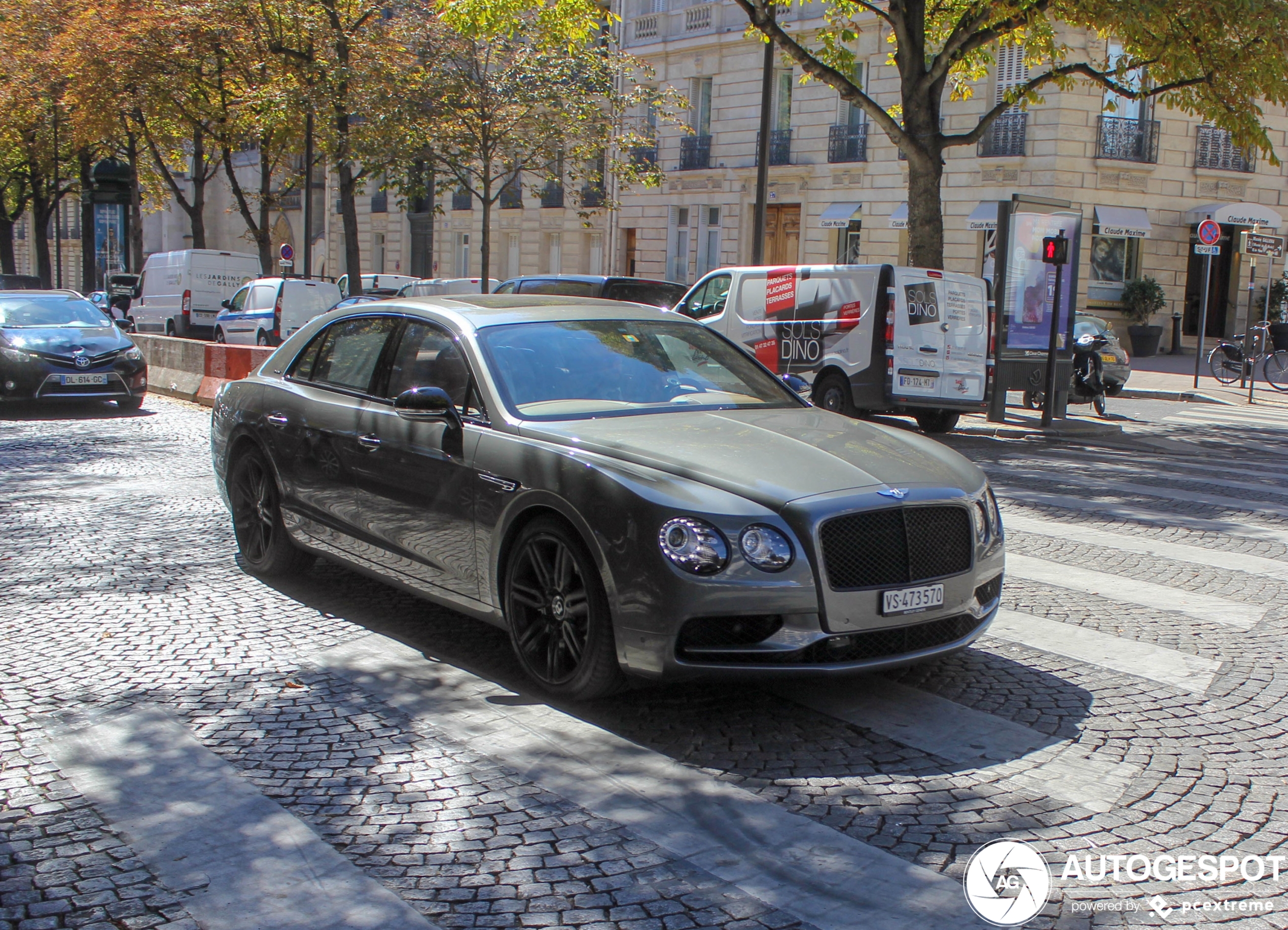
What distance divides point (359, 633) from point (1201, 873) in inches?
145

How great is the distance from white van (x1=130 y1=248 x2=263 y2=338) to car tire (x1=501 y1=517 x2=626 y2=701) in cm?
2857

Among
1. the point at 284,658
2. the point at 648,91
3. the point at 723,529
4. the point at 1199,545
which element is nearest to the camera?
the point at 723,529

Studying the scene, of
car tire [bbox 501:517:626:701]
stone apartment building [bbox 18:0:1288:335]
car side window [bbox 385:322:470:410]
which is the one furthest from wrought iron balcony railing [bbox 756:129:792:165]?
car tire [bbox 501:517:626:701]

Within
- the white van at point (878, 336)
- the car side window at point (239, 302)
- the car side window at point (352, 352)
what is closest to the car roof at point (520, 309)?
the car side window at point (352, 352)

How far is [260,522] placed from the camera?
6840 mm

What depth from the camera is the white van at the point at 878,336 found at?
14977 mm

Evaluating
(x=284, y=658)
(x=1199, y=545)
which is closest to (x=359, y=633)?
(x=284, y=658)

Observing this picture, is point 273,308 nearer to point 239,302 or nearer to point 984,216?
point 239,302

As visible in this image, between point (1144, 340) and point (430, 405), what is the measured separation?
92.3 feet

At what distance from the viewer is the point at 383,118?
86.9 ft

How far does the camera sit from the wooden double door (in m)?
35.4

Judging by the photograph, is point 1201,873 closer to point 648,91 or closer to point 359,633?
point 359,633

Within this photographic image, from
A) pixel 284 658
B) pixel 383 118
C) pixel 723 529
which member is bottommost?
pixel 284 658

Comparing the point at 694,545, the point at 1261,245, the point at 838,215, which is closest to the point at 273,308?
the point at 838,215
